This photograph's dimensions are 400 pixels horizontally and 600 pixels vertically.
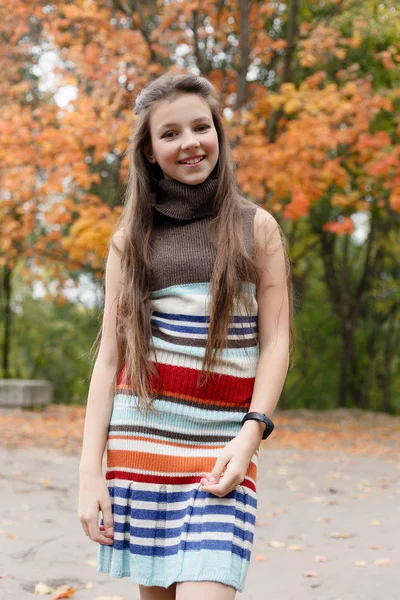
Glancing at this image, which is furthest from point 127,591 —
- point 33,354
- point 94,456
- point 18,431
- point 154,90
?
point 33,354

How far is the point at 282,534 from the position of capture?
5012 millimetres

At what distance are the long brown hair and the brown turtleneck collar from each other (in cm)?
3

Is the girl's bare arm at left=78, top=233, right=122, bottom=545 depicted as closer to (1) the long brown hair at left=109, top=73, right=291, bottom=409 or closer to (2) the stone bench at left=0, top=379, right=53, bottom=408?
(1) the long brown hair at left=109, top=73, right=291, bottom=409

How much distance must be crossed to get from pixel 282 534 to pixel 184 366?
3.23m

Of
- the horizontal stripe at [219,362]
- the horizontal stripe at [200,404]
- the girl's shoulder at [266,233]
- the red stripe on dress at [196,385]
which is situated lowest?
the horizontal stripe at [200,404]

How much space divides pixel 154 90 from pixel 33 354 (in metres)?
19.5

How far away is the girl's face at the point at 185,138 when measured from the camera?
2199 millimetres

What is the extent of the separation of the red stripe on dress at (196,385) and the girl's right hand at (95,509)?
302 mm

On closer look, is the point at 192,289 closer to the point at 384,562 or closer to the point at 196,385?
the point at 196,385

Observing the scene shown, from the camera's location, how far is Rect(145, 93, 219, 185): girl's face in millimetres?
2199

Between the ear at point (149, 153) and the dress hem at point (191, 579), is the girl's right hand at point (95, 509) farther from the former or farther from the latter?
the ear at point (149, 153)

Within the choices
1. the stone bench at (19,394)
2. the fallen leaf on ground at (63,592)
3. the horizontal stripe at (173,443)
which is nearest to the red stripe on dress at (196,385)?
the horizontal stripe at (173,443)

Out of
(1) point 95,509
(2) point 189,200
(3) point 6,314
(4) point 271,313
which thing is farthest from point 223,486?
(3) point 6,314

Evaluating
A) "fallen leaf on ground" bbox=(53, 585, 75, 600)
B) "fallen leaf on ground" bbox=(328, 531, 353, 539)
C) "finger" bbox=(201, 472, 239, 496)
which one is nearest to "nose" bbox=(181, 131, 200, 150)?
"finger" bbox=(201, 472, 239, 496)
